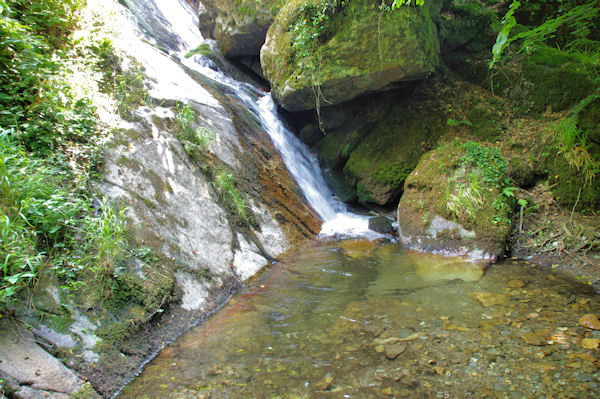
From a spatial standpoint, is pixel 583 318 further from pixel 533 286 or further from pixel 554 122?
pixel 554 122

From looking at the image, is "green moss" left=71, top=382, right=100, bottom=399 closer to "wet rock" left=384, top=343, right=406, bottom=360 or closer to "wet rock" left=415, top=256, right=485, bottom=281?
"wet rock" left=384, top=343, right=406, bottom=360

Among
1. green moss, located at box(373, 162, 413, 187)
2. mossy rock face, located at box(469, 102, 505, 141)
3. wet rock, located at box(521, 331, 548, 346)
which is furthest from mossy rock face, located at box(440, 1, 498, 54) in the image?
wet rock, located at box(521, 331, 548, 346)

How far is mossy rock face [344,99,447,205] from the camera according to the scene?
25.6ft

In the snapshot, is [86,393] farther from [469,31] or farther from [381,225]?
[469,31]

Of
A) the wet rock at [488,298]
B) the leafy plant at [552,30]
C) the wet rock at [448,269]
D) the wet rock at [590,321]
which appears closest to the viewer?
the leafy plant at [552,30]

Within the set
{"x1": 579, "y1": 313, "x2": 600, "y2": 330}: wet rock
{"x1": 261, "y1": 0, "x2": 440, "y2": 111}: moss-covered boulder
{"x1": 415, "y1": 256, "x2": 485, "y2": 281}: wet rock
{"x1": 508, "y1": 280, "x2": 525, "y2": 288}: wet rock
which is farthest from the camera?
{"x1": 261, "y1": 0, "x2": 440, "y2": 111}: moss-covered boulder

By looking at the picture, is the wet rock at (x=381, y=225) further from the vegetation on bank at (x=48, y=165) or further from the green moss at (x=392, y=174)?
the vegetation on bank at (x=48, y=165)

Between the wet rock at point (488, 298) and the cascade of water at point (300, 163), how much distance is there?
3252 millimetres

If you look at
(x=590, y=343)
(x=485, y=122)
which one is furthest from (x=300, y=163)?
(x=590, y=343)

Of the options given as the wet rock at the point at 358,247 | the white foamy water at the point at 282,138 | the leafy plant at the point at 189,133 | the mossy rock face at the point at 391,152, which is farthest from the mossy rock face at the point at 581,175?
the leafy plant at the point at 189,133

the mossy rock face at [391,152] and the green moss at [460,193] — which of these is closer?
the green moss at [460,193]

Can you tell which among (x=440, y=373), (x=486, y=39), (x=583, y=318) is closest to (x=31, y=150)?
(x=440, y=373)

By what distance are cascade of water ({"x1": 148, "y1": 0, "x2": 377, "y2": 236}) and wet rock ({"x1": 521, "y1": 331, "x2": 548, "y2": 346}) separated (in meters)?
4.14

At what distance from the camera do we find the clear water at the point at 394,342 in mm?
2465
